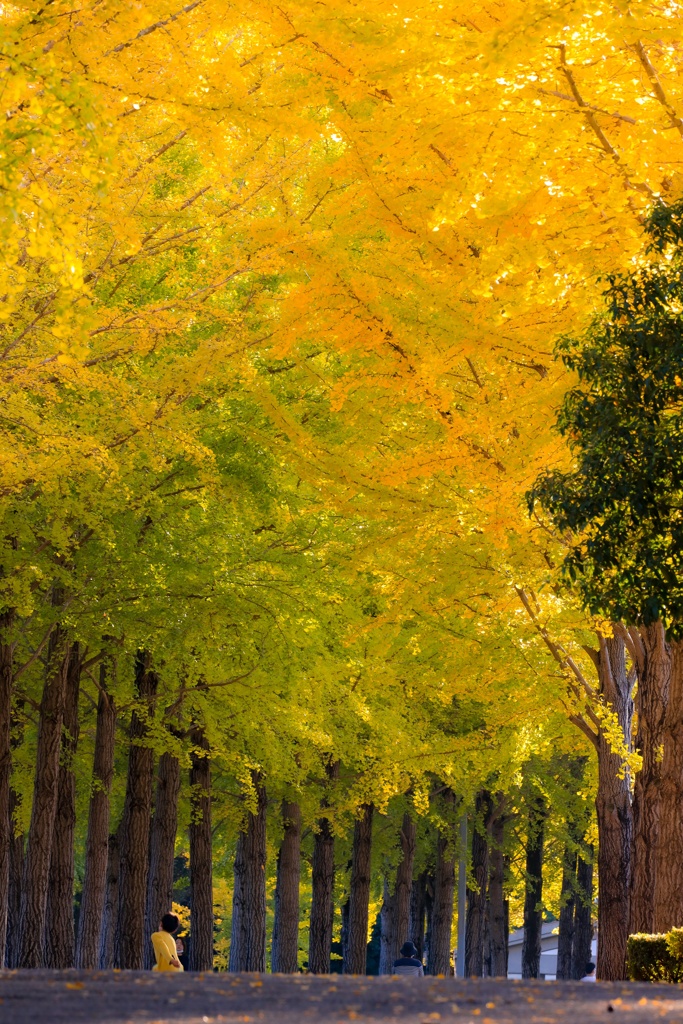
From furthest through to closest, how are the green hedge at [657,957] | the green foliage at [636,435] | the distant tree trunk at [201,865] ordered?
1. the distant tree trunk at [201,865]
2. the green hedge at [657,957]
3. the green foliage at [636,435]

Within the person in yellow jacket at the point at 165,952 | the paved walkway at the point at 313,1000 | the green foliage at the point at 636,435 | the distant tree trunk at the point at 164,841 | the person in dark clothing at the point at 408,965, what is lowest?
the person in dark clothing at the point at 408,965

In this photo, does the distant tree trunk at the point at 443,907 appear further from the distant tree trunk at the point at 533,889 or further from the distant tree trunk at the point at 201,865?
the distant tree trunk at the point at 201,865

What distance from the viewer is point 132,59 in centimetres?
1087

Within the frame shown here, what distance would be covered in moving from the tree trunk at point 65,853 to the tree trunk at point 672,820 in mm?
10312

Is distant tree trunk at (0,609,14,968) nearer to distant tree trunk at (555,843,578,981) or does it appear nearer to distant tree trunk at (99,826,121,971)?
distant tree trunk at (99,826,121,971)

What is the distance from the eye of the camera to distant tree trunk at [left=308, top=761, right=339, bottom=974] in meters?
27.5

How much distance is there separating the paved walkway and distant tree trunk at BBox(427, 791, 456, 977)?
2313 centimetres

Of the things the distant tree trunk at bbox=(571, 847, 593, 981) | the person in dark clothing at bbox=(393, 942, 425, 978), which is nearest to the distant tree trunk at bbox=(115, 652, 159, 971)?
the person in dark clothing at bbox=(393, 942, 425, 978)

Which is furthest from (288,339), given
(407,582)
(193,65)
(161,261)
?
(407,582)

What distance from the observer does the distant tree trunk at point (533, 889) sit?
3459 cm

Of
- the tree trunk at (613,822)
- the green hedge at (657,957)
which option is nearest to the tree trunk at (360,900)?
the tree trunk at (613,822)

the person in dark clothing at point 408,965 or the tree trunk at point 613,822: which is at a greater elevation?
the tree trunk at point 613,822


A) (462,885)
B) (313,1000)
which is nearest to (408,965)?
(462,885)

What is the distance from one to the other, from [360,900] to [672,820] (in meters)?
15.8
